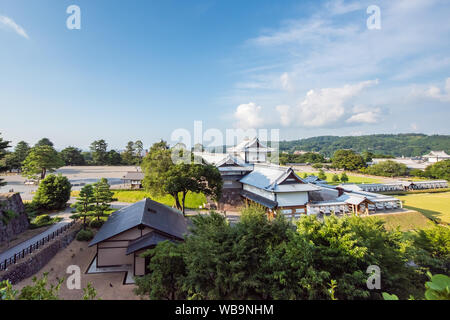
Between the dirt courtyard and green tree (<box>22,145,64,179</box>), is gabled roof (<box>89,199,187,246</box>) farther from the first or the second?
green tree (<box>22,145,64,179</box>)

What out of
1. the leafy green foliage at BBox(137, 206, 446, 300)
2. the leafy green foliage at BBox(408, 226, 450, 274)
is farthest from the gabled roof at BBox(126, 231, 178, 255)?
the leafy green foliage at BBox(408, 226, 450, 274)

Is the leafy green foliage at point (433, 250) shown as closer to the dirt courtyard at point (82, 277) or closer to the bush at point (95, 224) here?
the dirt courtyard at point (82, 277)

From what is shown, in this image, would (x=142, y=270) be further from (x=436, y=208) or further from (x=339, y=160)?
(x=339, y=160)

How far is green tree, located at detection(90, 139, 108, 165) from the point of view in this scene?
61.3m

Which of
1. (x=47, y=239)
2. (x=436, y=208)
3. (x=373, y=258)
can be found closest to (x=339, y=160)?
(x=436, y=208)

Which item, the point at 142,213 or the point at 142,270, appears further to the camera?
the point at 142,213

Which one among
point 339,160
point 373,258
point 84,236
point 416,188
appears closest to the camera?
point 373,258

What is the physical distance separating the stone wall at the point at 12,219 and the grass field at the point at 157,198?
1119 cm

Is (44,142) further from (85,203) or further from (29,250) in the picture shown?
(29,250)

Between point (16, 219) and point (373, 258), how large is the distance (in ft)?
72.9

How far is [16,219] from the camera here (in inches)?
620

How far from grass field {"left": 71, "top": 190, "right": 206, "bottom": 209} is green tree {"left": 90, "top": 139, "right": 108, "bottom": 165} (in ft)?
118

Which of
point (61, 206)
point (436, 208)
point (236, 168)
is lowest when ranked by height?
point (436, 208)

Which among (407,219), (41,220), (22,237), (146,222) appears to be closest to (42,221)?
(41,220)
